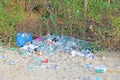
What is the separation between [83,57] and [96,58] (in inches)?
8.9

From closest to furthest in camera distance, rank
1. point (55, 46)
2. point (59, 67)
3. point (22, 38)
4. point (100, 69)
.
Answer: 1. point (100, 69)
2. point (59, 67)
3. point (55, 46)
4. point (22, 38)

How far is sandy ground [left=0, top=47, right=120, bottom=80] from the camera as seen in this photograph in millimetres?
4805

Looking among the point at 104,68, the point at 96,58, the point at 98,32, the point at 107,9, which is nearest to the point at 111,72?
the point at 104,68

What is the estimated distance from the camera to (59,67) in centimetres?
Answer: 514

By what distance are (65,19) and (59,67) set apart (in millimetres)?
1377

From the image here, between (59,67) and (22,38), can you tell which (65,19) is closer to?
(22,38)

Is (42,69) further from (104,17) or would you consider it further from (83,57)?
(104,17)

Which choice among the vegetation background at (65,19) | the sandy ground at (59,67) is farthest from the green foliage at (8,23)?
the sandy ground at (59,67)

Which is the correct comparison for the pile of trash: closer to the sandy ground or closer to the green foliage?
the sandy ground

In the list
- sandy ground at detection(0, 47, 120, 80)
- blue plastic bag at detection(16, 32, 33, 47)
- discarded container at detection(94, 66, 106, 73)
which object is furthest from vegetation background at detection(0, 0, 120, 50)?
discarded container at detection(94, 66, 106, 73)

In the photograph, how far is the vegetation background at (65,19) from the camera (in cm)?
575

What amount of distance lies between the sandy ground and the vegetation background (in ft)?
1.37

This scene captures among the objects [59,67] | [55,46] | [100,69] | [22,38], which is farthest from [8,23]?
[100,69]

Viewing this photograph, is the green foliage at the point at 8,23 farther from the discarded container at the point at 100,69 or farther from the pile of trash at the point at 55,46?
the discarded container at the point at 100,69
